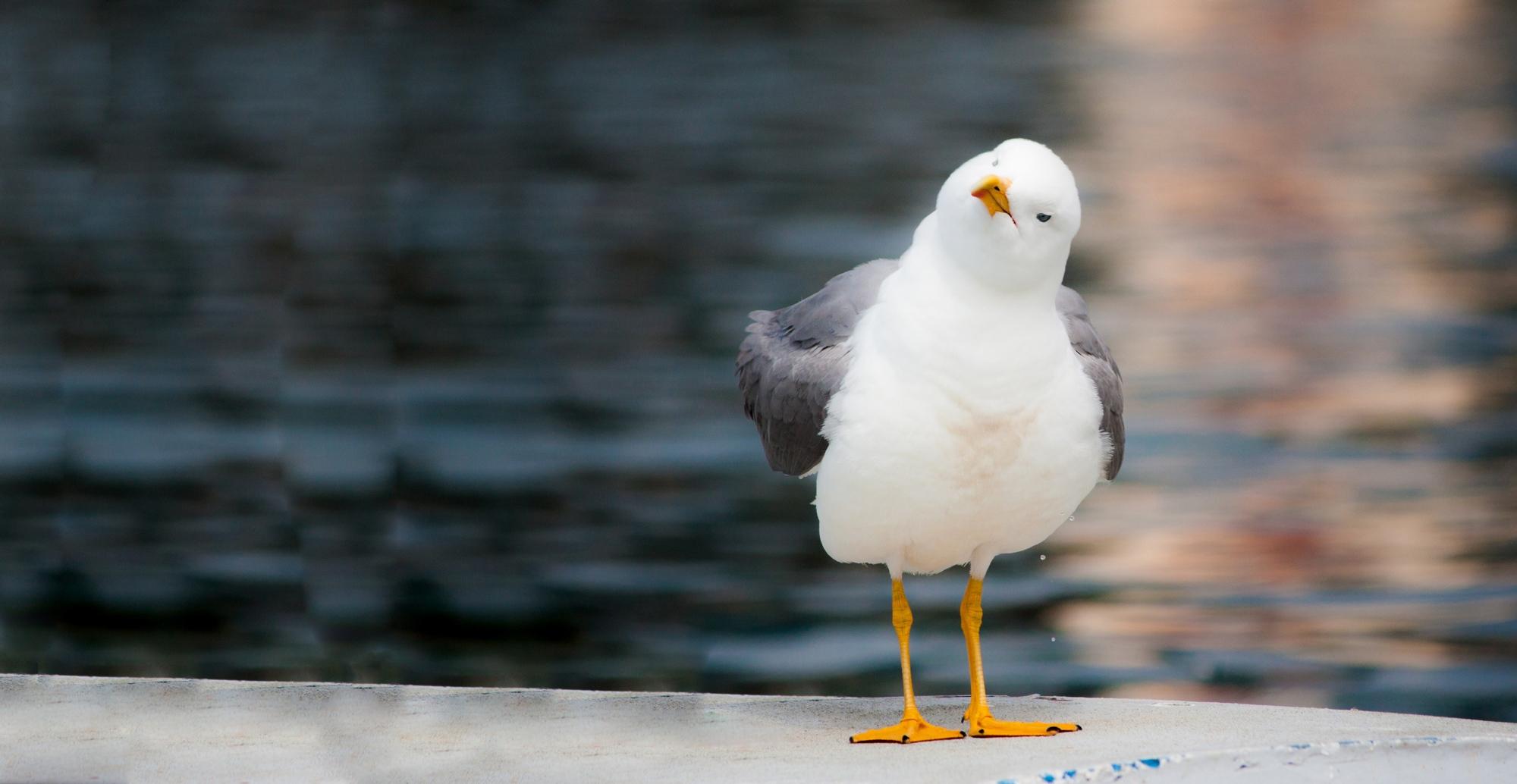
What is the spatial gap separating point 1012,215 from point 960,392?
32 centimetres

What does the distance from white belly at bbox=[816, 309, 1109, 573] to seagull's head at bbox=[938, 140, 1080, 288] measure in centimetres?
18

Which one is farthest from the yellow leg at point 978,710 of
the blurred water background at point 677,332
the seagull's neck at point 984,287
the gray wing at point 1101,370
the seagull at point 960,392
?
the blurred water background at point 677,332

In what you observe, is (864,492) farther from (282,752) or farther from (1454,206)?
(1454,206)

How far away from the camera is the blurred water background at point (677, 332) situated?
4883 mm

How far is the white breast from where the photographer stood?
8.27 ft

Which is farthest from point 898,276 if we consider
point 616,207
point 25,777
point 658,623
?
point 616,207

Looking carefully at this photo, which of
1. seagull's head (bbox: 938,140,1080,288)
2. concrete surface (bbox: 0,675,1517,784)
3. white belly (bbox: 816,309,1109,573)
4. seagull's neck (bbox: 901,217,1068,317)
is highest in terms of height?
seagull's head (bbox: 938,140,1080,288)

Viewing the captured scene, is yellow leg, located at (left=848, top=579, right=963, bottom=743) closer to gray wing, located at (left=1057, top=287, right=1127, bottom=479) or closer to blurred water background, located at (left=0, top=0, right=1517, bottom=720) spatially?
gray wing, located at (left=1057, top=287, right=1127, bottom=479)

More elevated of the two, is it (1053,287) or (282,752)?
(1053,287)

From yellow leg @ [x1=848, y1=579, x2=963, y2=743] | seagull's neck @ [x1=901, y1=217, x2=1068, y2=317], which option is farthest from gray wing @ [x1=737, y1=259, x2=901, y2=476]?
yellow leg @ [x1=848, y1=579, x2=963, y2=743]

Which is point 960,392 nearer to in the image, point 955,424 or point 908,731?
point 955,424

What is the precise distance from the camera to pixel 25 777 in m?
2.54

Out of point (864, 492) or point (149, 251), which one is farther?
point (149, 251)

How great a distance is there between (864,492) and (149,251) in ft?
12.4
